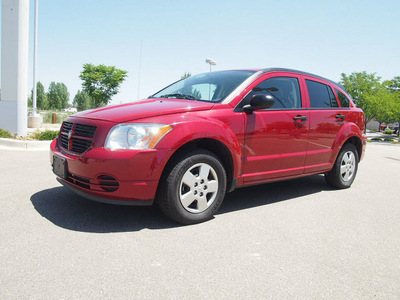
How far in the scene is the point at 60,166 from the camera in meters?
Result: 3.41

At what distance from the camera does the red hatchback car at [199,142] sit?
304 centimetres

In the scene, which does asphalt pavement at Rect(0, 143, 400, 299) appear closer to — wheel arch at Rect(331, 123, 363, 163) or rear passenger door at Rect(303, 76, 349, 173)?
rear passenger door at Rect(303, 76, 349, 173)

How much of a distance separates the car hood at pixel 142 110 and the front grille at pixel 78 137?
136 mm

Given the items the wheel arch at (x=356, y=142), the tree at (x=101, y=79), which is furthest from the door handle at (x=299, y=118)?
the tree at (x=101, y=79)

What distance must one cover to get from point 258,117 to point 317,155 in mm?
1413

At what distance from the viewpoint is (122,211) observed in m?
3.68

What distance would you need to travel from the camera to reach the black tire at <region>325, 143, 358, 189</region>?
5273 mm

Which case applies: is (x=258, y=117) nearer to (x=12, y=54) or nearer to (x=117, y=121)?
(x=117, y=121)

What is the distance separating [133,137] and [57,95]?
104878 mm

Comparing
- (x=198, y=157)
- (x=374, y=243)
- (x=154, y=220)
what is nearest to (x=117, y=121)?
(x=198, y=157)

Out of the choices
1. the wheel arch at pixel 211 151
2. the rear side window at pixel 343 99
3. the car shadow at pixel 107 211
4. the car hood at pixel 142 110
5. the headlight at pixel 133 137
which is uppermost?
the rear side window at pixel 343 99

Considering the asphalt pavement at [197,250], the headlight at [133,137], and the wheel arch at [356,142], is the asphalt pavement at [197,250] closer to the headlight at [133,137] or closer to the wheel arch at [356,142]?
the headlight at [133,137]

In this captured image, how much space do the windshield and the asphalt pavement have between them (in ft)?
4.61

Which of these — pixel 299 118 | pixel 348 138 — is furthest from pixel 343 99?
pixel 299 118
